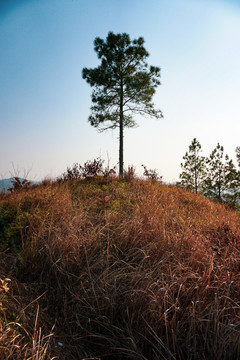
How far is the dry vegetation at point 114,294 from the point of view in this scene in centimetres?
228

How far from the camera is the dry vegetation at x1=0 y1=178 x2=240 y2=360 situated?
2.28 m

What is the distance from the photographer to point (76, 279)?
10.3 ft

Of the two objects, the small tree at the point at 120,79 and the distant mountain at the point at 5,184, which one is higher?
the small tree at the point at 120,79

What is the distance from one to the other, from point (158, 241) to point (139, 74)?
13.1 metres

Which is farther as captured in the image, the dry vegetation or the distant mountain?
the distant mountain

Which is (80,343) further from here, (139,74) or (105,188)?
(139,74)

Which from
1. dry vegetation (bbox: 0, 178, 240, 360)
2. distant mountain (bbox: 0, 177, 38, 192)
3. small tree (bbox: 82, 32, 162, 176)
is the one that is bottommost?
dry vegetation (bbox: 0, 178, 240, 360)

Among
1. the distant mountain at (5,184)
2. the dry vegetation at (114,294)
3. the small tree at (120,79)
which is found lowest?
the dry vegetation at (114,294)

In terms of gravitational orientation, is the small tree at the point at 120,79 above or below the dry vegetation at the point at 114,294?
above

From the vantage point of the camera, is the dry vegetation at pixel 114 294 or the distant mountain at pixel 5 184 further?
the distant mountain at pixel 5 184

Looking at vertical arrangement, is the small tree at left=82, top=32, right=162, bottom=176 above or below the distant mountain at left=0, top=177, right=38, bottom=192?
above

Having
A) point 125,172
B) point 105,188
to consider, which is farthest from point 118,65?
point 105,188

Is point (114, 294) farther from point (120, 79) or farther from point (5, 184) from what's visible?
point (120, 79)

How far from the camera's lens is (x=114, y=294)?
2.73 metres
